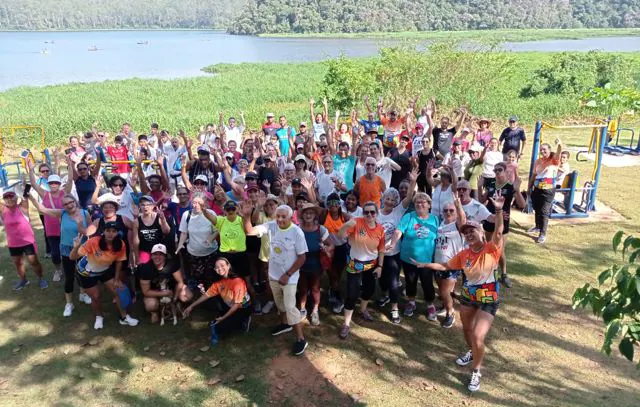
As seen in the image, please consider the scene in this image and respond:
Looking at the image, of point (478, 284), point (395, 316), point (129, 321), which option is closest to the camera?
point (478, 284)

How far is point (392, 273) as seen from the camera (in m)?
6.27

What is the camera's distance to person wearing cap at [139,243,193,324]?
6281 millimetres

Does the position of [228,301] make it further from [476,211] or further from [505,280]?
[505,280]

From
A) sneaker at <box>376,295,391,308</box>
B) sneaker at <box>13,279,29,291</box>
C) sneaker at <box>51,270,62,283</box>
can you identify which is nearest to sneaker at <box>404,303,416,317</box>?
sneaker at <box>376,295,391,308</box>

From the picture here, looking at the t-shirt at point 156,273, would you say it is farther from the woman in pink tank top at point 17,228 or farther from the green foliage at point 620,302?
the green foliage at point 620,302

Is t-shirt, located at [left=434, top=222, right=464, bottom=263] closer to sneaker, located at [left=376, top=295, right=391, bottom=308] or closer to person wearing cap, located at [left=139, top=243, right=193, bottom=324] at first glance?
sneaker, located at [left=376, top=295, right=391, bottom=308]

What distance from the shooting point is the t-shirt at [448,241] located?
594 cm

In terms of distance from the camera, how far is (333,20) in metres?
134

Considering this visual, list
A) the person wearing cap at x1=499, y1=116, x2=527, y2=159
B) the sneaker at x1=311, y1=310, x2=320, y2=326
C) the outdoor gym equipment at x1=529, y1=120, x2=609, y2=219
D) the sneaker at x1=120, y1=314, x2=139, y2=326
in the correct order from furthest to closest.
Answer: the person wearing cap at x1=499, y1=116, x2=527, y2=159
the outdoor gym equipment at x1=529, y1=120, x2=609, y2=219
the sneaker at x1=120, y1=314, x2=139, y2=326
the sneaker at x1=311, y1=310, x2=320, y2=326

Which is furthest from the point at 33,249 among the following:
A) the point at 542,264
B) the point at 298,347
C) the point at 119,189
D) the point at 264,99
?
the point at 264,99

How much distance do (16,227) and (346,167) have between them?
16.3ft

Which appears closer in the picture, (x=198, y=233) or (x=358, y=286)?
(x=358, y=286)

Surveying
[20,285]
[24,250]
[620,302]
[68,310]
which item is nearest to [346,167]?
[68,310]

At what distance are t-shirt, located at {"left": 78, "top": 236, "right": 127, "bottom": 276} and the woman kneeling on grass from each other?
1.12 metres
